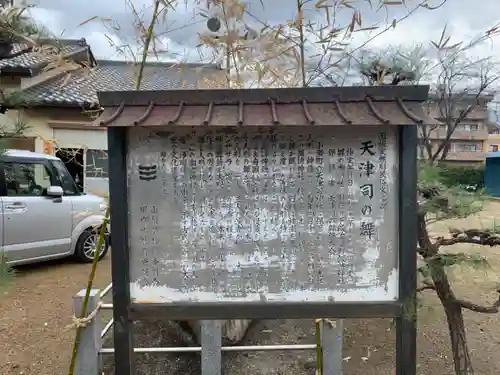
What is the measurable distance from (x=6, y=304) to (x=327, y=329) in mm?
4220

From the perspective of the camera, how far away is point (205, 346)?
3387 millimetres

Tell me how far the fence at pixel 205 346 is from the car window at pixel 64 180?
163 inches

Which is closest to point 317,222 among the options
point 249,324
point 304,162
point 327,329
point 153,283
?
point 304,162

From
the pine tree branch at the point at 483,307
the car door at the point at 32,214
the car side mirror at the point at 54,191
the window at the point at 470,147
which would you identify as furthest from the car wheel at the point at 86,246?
the window at the point at 470,147

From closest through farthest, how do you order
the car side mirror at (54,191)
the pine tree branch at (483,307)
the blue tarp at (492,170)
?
the pine tree branch at (483,307) < the car side mirror at (54,191) < the blue tarp at (492,170)

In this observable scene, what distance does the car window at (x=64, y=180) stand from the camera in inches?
275

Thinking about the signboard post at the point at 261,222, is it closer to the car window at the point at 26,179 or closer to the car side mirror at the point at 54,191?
the car window at the point at 26,179

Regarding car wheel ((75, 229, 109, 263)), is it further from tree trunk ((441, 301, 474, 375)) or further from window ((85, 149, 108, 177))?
tree trunk ((441, 301, 474, 375))

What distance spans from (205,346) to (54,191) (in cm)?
433

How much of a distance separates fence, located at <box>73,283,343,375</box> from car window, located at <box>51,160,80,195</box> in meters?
4.15

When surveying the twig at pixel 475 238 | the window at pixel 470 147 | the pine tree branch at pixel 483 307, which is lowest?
the pine tree branch at pixel 483 307

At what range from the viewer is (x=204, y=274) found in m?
2.22

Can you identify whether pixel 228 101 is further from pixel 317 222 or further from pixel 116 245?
pixel 116 245

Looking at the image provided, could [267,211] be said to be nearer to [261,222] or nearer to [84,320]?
[261,222]
